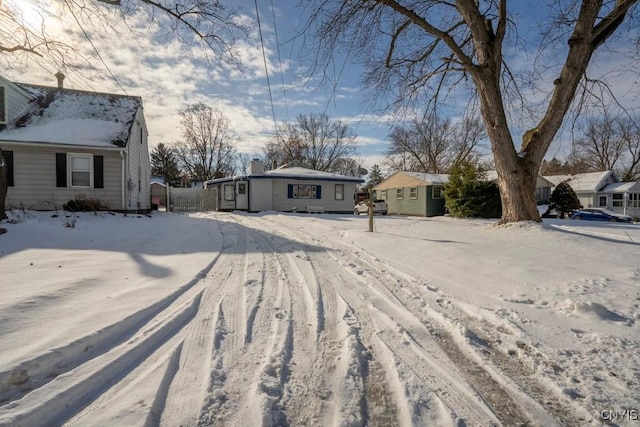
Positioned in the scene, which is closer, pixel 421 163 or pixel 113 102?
pixel 113 102

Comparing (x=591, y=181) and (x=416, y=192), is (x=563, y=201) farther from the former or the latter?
(x=591, y=181)

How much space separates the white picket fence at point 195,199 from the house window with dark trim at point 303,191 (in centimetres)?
739

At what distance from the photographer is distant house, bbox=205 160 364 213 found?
21.5m

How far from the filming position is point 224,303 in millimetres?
3328

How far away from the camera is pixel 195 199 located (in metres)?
25.3

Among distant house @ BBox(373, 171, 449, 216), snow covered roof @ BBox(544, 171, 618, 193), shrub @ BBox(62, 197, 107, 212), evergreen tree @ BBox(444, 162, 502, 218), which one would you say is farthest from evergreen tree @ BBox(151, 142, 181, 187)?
snow covered roof @ BBox(544, 171, 618, 193)

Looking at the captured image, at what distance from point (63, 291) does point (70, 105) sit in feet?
49.1

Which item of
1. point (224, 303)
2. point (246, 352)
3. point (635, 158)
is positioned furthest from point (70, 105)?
point (635, 158)

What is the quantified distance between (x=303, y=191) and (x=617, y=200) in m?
30.7

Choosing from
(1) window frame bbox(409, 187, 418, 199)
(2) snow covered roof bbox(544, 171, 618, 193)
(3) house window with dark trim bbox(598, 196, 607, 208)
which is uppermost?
(2) snow covered roof bbox(544, 171, 618, 193)

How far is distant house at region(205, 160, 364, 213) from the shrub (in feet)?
34.0

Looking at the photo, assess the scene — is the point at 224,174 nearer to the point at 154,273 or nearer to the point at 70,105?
the point at 70,105

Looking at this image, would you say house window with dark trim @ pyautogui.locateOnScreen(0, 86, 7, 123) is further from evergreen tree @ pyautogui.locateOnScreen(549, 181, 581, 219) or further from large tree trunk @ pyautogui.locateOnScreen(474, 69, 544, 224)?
evergreen tree @ pyautogui.locateOnScreen(549, 181, 581, 219)

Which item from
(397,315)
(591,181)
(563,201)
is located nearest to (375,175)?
(591,181)
